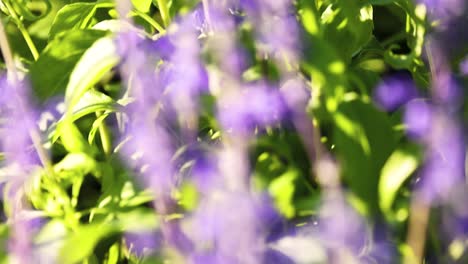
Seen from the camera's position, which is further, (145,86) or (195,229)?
(195,229)

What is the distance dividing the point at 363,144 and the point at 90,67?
0.37 metres

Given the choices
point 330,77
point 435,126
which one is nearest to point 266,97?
point 330,77

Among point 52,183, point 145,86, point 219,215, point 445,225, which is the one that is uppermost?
point 145,86

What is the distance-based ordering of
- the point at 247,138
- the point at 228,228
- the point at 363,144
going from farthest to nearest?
the point at 363,144, the point at 247,138, the point at 228,228

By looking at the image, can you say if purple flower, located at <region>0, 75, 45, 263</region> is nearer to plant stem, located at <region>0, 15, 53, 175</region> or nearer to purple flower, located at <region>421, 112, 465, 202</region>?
plant stem, located at <region>0, 15, 53, 175</region>

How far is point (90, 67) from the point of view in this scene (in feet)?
3.36

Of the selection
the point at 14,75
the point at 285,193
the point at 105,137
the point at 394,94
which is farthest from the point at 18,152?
the point at 394,94

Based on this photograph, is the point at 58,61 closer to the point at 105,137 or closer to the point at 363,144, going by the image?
the point at 105,137

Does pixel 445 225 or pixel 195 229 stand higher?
pixel 195 229

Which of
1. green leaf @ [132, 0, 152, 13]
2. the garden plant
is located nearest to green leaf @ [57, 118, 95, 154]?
the garden plant

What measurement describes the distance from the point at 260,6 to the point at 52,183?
1.54ft

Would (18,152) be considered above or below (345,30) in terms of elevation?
above

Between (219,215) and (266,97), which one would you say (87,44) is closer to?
(266,97)

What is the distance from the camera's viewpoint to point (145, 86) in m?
0.80
